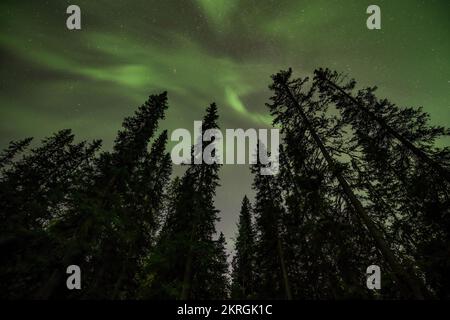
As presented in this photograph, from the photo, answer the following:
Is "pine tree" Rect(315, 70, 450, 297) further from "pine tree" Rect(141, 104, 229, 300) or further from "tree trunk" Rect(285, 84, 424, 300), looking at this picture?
"pine tree" Rect(141, 104, 229, 300)

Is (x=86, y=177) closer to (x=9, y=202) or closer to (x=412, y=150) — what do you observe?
(x=9, y=202)

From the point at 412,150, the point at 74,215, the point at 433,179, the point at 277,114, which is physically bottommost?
the point at 74,215

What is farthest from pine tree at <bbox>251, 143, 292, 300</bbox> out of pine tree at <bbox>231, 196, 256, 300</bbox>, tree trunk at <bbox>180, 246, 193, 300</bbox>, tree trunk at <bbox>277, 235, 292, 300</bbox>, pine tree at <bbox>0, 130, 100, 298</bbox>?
pine tree at <bbox>0, 130, 100, 298</bbox>

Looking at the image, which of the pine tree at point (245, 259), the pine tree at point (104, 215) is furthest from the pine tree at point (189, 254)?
the pine tree at point (245, 259)

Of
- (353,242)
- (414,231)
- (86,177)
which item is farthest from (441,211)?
(86,177)

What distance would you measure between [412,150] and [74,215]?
20.0 metres

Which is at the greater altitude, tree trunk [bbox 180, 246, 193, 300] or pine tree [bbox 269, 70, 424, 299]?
pine tree [bbox 269, 70, 424, 299]

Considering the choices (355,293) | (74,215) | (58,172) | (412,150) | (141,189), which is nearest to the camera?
(355,293)

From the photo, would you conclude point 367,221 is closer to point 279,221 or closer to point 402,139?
point 402,139

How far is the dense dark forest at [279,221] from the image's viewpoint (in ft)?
36.6

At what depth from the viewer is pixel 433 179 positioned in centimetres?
1144

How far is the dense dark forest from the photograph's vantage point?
36.6 ft

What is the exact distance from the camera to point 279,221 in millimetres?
19797

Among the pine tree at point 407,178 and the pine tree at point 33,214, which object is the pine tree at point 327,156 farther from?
the pine tree at point 33,214
